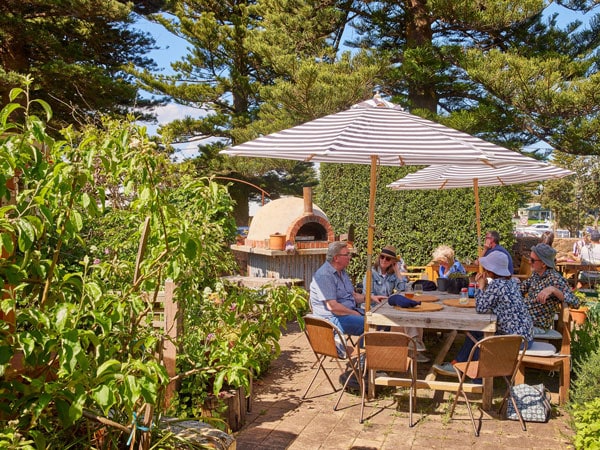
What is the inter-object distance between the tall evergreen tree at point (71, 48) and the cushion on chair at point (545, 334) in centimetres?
1170

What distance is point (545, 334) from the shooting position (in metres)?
5.14

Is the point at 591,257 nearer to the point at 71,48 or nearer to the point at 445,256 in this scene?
the point at 445,256

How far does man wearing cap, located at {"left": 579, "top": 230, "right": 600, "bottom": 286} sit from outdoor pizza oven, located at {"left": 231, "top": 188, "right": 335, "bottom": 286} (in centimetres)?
543

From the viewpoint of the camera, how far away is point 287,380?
5.46 m

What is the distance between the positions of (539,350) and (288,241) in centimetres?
493

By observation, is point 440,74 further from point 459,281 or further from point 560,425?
point 560,425

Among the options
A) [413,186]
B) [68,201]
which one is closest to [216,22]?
[413,186]

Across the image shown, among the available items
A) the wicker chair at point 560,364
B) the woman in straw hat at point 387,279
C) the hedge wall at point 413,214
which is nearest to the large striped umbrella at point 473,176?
the woman in straw hat at point 387,279

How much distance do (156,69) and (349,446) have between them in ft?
60.0

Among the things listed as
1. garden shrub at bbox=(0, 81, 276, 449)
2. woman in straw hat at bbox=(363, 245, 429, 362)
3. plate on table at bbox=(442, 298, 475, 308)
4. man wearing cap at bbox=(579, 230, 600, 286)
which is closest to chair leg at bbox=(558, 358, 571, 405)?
plate on table at bbox=(442, 298, 475, 308)

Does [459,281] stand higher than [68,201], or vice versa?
[68,201]

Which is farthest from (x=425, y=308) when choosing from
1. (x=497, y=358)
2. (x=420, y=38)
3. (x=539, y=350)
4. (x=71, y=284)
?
(x=420, y=38)

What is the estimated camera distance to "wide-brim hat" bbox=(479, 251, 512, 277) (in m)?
4.55

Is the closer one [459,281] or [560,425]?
[560,425]
